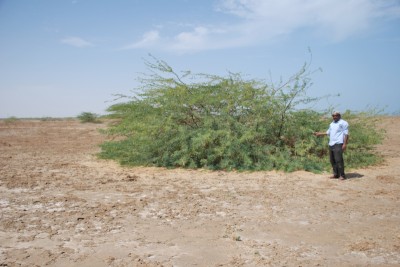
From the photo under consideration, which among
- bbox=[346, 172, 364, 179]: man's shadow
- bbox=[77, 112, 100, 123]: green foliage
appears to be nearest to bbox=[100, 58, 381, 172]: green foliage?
bbox=[346, 172, 364, 179]: man's shadow

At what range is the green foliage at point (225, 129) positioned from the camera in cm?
1001

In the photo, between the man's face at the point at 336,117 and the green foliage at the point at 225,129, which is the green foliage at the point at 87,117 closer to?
the green foliage at the point at 225,129

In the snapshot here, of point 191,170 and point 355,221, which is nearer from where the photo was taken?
point 355,221

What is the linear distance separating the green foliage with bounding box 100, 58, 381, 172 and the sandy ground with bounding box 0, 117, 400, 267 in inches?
32.7

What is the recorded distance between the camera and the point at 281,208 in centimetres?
630

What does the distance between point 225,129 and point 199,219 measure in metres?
4.74

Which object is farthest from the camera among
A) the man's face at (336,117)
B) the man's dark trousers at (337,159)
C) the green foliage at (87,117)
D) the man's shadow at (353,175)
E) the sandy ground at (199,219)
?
the green foliage at (87,117)

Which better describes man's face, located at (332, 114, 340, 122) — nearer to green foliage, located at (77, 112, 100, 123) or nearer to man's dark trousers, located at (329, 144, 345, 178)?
man's dark trousers, located at (329, 144, 345, 178)

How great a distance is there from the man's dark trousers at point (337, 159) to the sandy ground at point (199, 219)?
0.35 metres

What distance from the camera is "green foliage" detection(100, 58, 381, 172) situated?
32.8ft

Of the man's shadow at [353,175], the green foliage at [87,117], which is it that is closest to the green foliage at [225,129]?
the man's shadow at [353,175]

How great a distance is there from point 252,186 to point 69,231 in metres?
4.03

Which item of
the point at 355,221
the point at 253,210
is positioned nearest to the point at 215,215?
the point at 253,210

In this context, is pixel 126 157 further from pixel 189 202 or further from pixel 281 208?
pixel 281 208
